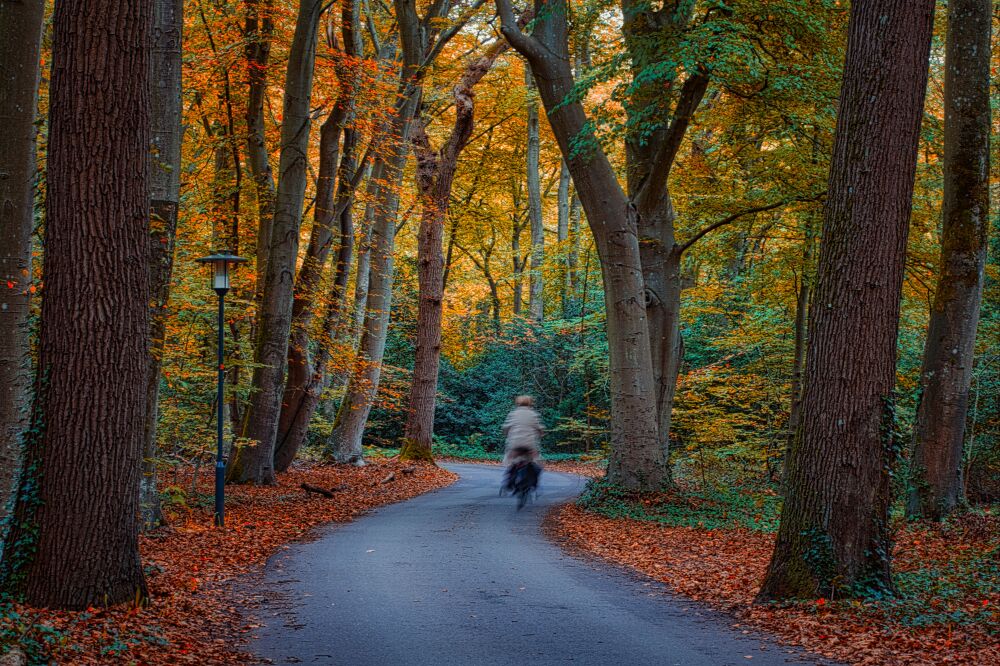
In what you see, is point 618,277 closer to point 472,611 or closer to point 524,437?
point 524,437

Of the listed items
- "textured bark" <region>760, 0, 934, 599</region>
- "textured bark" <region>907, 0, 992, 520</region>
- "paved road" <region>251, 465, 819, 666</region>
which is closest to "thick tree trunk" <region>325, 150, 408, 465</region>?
"paved road" <region>251, 465, 819, 666</region>

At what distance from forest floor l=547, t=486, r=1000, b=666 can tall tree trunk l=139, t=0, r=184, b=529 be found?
19.4 ft

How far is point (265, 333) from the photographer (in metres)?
16.7

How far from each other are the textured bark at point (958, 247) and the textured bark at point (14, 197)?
1252 cm

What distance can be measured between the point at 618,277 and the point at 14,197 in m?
9.78

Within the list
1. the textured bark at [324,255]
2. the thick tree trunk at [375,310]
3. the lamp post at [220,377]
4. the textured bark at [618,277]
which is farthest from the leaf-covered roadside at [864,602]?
the thick tree trunk at [375,310]

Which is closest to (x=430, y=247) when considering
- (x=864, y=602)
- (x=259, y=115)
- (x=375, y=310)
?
(x=375, y=310)

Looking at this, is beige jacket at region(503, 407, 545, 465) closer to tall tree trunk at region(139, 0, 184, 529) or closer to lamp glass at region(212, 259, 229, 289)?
lamp glass at region(212, 259, 229, 289)

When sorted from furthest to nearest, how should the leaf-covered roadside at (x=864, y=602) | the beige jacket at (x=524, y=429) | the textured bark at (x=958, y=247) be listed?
1. the beige jacket at (x=524, y=429)
2. the textured bark at (x=958, y=247)
3. the leaf-covered roadside at (x=864, y=602)

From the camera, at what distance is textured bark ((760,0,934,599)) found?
25.0ft

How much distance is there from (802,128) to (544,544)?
28.1 feet

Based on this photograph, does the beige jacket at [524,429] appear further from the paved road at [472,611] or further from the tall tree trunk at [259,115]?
the tall tree trunk at [259,115]

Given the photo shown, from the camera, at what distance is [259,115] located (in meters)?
17.4

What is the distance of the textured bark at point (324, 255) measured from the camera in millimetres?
18250
